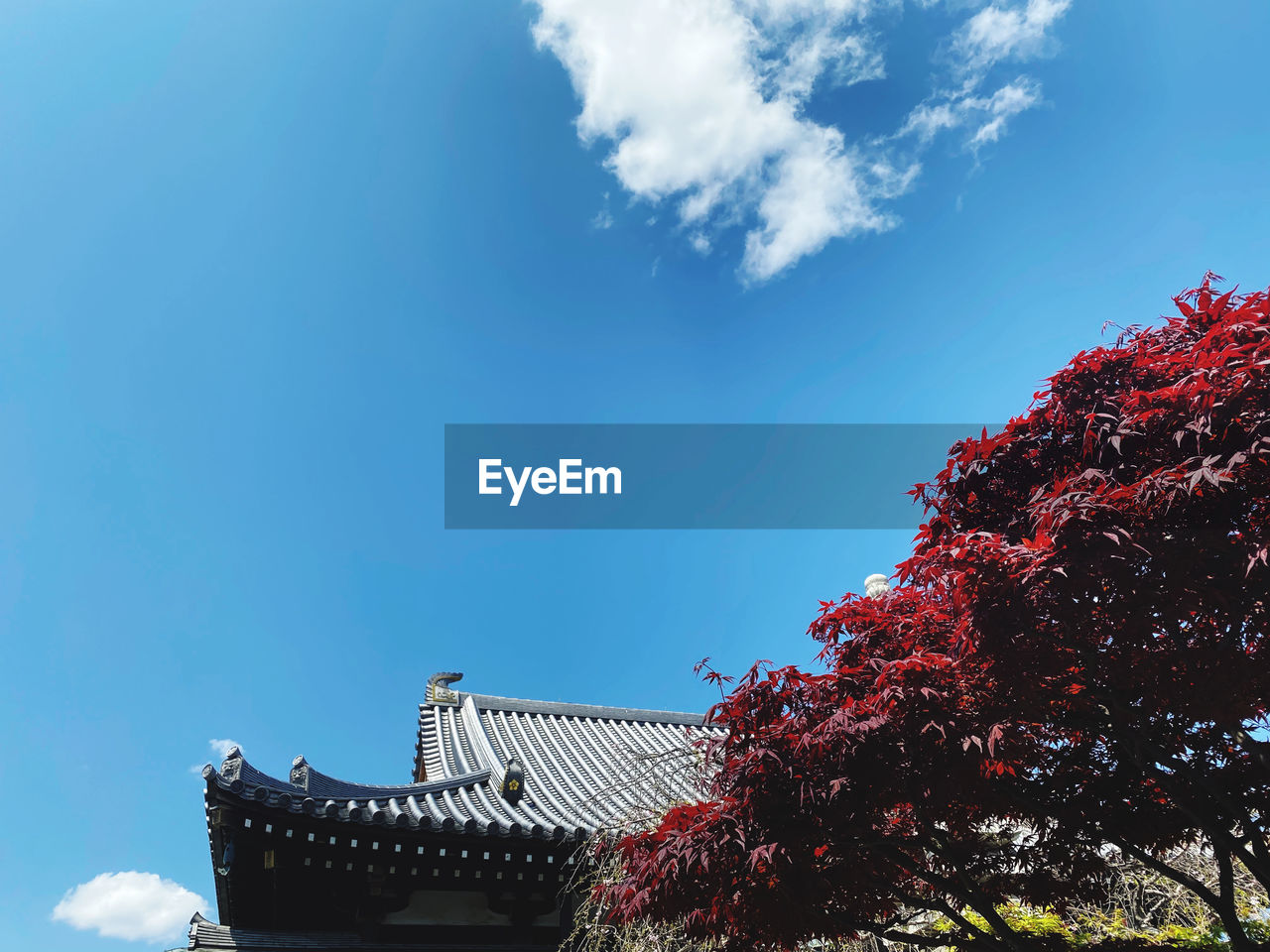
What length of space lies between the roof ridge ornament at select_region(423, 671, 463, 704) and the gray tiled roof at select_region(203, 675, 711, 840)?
31 millimetres

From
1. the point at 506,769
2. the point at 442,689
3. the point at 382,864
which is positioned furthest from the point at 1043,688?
the point at 442,689

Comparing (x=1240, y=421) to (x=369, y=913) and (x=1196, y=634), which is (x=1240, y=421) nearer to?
(x=1196, y=634)

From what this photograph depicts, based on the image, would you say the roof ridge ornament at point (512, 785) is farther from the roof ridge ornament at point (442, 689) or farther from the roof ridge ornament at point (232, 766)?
the roof ridge ornament at point (442, 689)

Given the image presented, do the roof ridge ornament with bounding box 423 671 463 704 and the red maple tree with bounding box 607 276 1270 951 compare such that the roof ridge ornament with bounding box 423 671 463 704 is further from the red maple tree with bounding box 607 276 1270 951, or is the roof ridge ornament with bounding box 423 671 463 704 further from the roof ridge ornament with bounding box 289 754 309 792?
the red maple tree with bounding box 607 276 1270 951

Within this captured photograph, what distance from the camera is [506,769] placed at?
9289 millimetres

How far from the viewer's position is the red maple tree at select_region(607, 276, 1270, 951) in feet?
10.8

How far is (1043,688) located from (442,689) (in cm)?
1382

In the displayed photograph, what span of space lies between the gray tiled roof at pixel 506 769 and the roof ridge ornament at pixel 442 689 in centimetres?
3

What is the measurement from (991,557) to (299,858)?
259 inches

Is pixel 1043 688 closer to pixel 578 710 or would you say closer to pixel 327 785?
pixel 327 785

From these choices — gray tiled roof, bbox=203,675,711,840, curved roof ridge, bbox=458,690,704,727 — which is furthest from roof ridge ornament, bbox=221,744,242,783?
curved roof ridge, bbox=458,690,704,727

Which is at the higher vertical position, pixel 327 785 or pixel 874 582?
pixel 874 582

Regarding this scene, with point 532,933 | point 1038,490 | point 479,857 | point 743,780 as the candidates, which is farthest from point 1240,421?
point 532,933

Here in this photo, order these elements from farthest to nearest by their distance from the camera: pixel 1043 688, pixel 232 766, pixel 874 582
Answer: pixel 874 582 < pixel 232 766 < pixel 1043 688
